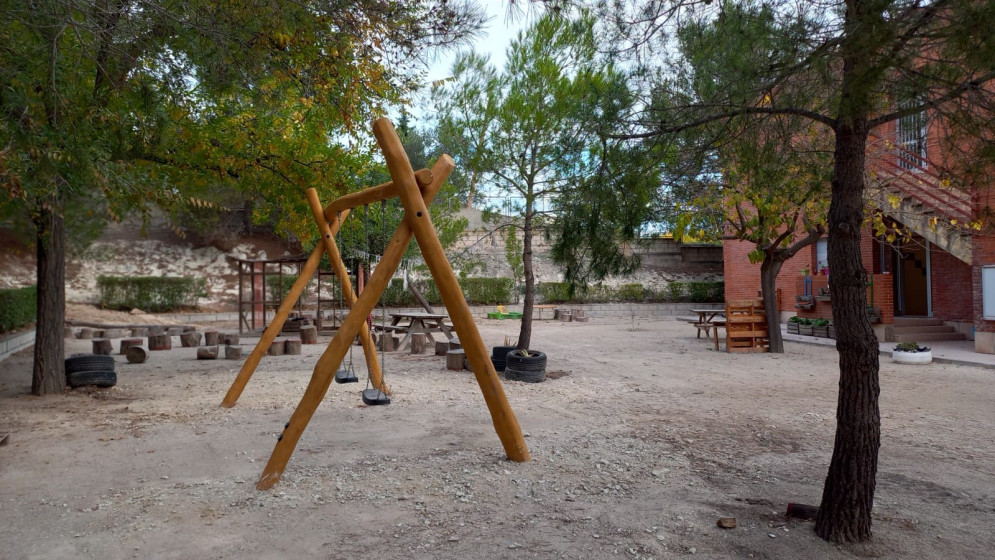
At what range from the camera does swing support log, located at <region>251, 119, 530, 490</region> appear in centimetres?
448

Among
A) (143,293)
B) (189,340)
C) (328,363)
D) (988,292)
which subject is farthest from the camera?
(143,293)

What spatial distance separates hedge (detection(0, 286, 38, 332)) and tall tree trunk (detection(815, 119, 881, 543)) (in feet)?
50.7

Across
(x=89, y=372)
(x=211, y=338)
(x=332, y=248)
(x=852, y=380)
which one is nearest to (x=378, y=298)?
(x=332, y=248)

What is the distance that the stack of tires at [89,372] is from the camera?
316 inches

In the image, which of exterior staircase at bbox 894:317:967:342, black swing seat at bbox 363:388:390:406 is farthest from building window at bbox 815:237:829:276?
black swing seat at bbox 363:388:390:406

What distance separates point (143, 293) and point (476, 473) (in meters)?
23.9

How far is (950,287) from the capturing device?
14969mm

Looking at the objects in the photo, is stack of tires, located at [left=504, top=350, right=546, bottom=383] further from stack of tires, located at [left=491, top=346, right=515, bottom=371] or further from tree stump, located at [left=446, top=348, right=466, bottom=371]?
tree stump, located at [left=446, top=348, right=466, bottom=371]

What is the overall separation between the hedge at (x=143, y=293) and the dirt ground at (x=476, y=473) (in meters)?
17.1

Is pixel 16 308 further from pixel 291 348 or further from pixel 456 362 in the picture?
pixel 456 362

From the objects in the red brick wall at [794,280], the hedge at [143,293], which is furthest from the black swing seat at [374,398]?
the hedge at [143,293]

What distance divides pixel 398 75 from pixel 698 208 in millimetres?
6131

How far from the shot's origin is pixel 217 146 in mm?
7977

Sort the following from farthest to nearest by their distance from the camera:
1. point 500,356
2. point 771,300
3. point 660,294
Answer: point 660,294 < point 771,300 < point 500,356
